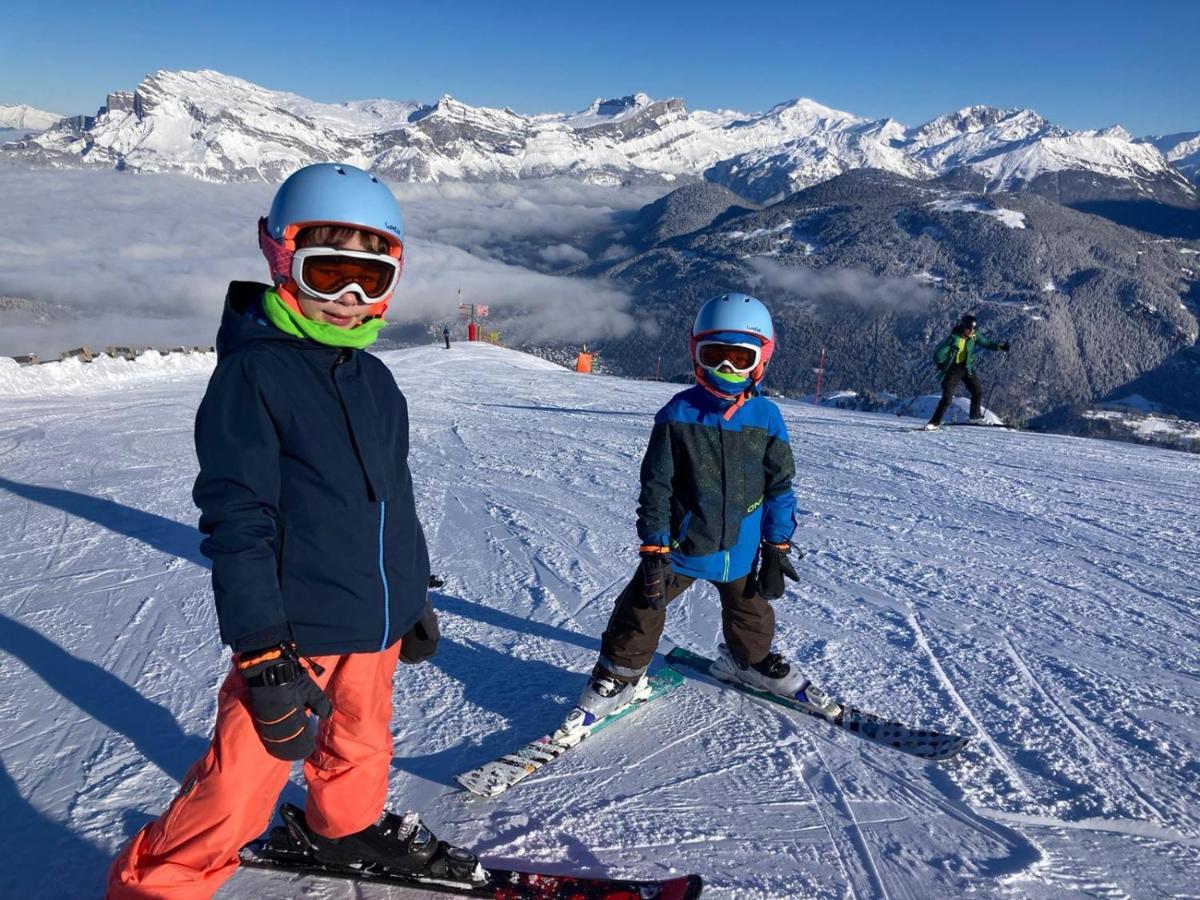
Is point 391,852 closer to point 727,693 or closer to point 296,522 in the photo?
point 296,522

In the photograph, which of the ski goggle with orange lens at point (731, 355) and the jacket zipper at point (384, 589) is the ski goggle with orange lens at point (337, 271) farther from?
the ski goggle with orange lens at point (731, 355)

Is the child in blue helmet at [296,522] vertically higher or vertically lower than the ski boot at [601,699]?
higher

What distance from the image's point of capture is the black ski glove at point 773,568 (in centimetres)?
296

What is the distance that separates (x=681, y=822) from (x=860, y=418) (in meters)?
11.7

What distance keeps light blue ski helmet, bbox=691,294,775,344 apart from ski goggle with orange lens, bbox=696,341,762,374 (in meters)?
0.05

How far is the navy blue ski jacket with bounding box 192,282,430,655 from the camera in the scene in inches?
62.1

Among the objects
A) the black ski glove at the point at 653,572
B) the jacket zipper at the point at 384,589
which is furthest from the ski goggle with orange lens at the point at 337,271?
the black ski glove at the point at 653,572

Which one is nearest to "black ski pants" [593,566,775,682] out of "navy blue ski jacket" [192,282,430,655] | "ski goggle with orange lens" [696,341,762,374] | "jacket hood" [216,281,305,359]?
"ski goggle with orange lens" [696,341,762,374]

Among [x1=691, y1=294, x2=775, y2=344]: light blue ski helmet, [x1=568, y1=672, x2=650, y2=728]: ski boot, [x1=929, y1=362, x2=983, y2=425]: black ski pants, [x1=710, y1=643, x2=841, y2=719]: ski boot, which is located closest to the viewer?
[x1=691, y1=294, x2=775, y2=344]: light blue ski helmet

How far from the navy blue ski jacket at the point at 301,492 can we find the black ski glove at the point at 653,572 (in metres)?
1.08

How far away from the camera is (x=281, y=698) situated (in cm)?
161

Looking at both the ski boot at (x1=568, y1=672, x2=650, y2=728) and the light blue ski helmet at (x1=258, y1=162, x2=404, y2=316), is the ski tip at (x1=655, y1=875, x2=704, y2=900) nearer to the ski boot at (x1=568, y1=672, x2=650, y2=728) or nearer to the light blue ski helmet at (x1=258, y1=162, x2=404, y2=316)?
the ski boot at (x1=568, y1=672, x2=650, y2=728)

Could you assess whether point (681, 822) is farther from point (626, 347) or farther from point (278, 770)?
point (626, 347)

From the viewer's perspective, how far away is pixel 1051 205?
174 m
